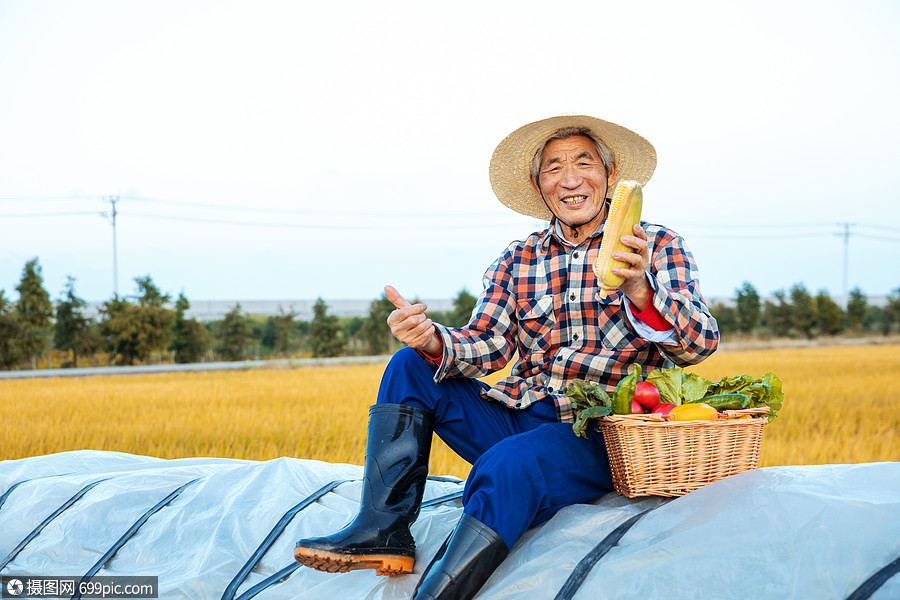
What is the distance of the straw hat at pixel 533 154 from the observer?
2.46 metres

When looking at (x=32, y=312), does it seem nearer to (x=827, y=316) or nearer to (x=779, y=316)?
(x=779, y=316)

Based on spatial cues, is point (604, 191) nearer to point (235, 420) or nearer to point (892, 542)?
point (892, 542)

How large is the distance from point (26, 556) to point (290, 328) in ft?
46.6

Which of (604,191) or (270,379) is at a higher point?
(604,191)

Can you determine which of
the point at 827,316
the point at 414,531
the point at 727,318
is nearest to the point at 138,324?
the point at 414,531

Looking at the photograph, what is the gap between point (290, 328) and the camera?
1695cm

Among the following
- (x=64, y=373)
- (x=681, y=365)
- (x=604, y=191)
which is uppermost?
(x=604, y=191)

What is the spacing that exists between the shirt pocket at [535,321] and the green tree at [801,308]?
21392 millimetres

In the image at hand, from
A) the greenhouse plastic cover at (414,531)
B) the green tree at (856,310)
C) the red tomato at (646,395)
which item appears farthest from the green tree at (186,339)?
the green tree at (856,310)

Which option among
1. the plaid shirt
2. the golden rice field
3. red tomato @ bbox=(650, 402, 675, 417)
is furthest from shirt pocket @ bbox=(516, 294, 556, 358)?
the golden rice field

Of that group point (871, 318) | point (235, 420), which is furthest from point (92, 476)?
point (871, 318)

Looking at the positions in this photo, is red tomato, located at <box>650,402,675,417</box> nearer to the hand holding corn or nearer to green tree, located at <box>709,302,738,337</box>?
the hand holding corn

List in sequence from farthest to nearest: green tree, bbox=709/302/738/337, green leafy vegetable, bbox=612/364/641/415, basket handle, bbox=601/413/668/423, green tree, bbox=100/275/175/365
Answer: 1. green tree, bbox=709/302/738/337
2. green tree, bbox=100/275/175/365
3. green leafy vegetable, bbox=612/364/641/415
4. basket handle, bbox=601/413/668/423

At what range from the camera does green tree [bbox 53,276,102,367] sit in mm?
14016
